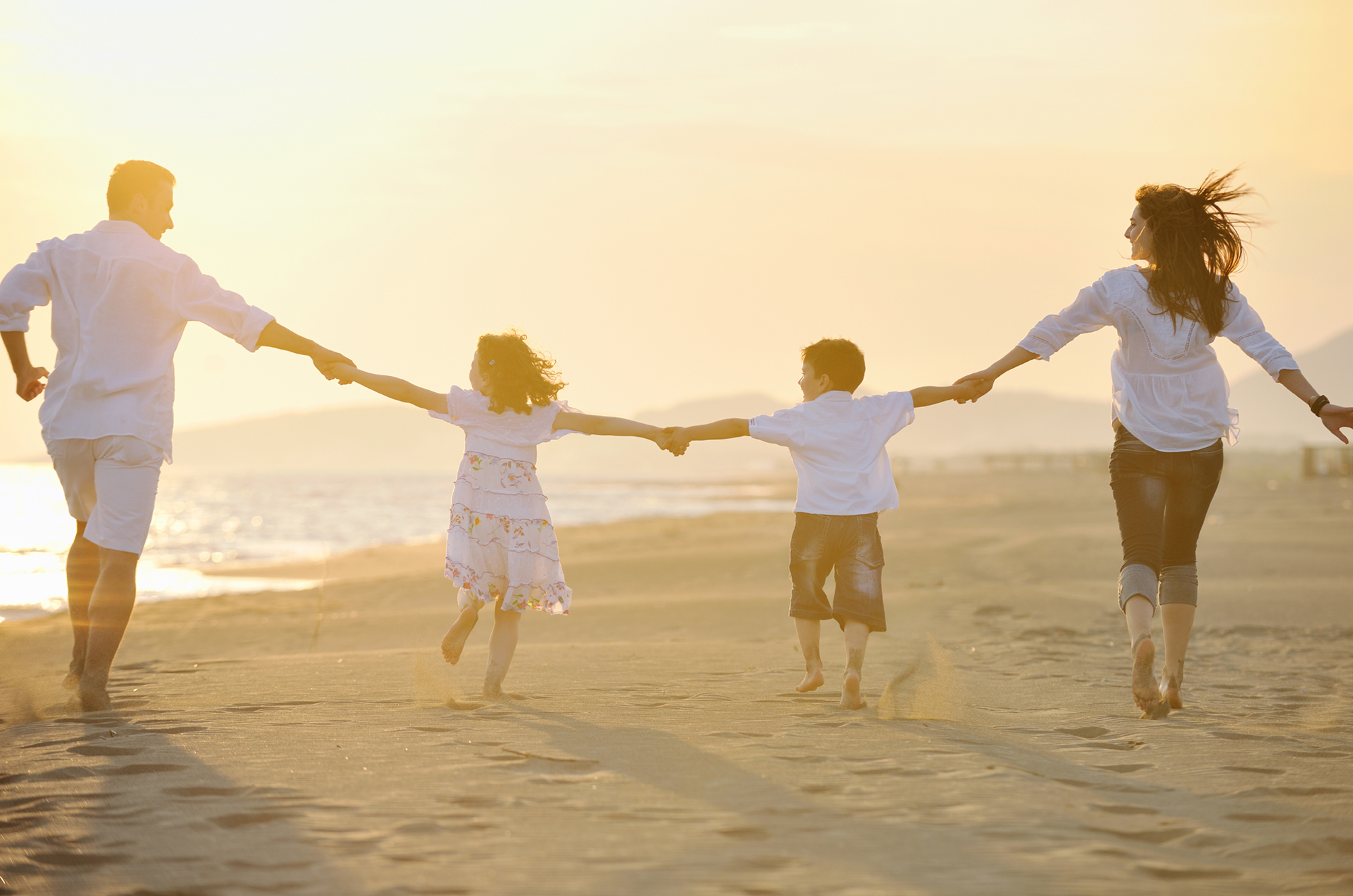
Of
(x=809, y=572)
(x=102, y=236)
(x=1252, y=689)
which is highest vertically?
(x=102, y=236)

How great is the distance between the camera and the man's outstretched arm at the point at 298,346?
15.5ft

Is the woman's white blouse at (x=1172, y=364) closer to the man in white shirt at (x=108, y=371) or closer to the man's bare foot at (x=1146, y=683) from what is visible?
the man's bare foot at (x=1146, y=683)

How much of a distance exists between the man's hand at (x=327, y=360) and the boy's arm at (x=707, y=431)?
Result: 1.62 meters

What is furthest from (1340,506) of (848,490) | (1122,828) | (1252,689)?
(1122,828)

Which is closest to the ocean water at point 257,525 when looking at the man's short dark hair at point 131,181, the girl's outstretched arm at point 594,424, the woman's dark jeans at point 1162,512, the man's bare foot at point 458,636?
the man's short dark hair at point 131,181

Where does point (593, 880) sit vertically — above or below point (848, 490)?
below

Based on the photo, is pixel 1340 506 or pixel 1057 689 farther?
pixel 1340 506

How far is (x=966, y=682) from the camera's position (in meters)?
5.39

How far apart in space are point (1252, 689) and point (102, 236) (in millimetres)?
5491

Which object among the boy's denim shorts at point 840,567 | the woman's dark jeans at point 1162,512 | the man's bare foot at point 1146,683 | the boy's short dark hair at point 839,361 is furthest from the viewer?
the boy's short dark hair at point 839,361

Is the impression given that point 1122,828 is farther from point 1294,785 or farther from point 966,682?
point 966,682

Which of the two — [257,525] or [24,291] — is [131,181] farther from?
[257,525]

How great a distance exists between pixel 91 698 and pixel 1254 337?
4.85 metres

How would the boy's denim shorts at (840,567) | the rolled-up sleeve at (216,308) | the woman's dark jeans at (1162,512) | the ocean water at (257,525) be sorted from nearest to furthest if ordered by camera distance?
the woman's dark jeans at (1162,512), the rolled-up sleeve at (216,308), the boy's denim shorts at (840,567), the ocean water at (257,525)
